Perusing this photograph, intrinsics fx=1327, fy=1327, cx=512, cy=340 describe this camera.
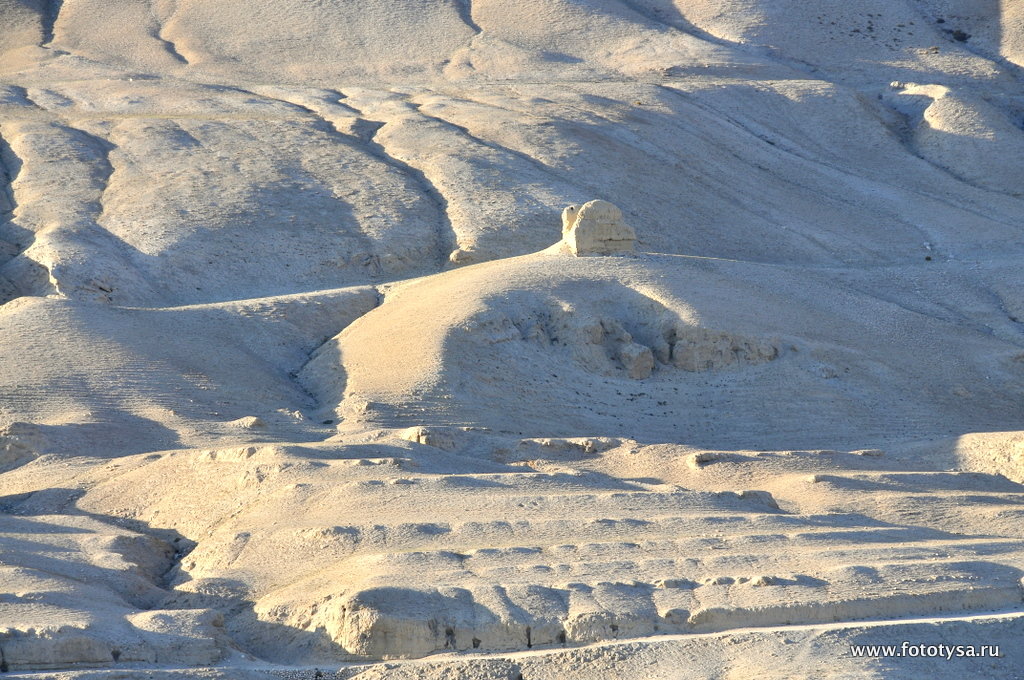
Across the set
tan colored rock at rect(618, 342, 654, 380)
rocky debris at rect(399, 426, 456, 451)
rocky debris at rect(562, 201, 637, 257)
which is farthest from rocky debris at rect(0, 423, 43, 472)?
rocky debris at rect(562, 201, 637, 257)

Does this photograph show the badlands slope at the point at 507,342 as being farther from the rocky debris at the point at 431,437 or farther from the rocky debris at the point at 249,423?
the rocky debris at the point at 249,423

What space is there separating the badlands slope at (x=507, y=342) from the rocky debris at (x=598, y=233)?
0.32 metres

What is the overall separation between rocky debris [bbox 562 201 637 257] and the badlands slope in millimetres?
325

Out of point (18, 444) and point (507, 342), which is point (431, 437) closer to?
point (507, 342)

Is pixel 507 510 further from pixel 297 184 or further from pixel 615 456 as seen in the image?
pixel 297 184

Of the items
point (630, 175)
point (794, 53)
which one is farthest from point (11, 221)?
point (794, 53)

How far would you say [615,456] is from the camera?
16.9m

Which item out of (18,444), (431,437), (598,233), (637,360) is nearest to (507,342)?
(637,360)

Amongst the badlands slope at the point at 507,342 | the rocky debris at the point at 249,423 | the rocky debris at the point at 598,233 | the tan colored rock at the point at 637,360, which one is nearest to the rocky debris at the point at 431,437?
the badlands slope at the point at 507,342

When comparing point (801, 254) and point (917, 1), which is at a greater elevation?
point (917, 1)

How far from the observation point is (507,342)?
69.2 feet

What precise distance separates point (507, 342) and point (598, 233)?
3669 mm

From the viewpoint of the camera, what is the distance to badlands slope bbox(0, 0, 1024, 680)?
11398mm

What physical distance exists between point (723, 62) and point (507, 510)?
102 ft
